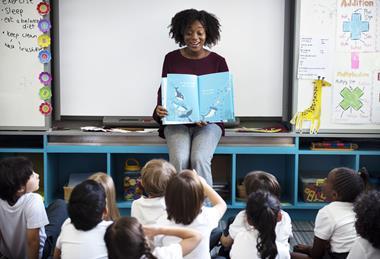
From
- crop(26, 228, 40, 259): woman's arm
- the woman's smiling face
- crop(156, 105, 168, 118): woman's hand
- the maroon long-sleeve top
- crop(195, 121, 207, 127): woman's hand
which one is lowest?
crop(26, 228, 40, 259): woman's arm

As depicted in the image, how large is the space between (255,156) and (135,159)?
0.93m

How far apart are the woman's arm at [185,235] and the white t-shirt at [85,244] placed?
17 cm

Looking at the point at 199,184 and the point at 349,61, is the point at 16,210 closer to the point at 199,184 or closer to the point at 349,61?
the point at 199,184

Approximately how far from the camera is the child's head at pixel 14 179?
6.64ft

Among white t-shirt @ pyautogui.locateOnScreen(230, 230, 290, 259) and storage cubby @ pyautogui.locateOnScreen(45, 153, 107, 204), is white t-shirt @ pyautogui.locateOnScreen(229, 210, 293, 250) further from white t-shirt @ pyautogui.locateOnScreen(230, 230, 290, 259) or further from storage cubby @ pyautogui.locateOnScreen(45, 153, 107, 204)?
storage cubby @ pyautogui.locateOnScreen(45, 153, 107, 204)

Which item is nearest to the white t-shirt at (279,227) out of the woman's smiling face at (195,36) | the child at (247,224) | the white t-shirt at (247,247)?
the child at (247,224)

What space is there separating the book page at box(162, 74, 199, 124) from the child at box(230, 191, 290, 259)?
49.2 inches

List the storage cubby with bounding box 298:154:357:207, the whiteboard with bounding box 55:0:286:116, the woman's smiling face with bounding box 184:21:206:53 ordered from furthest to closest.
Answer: the storage cubby with bounding box 298:154:357:207 < the whiteboard with bounding box 55:0:286:116 < the woman's smiling face with bounding box 184:21:206:53

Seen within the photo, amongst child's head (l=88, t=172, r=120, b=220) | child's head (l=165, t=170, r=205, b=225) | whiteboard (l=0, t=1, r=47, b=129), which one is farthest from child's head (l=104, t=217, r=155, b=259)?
whiteboard (l=0, t=1, r=47, b=129)

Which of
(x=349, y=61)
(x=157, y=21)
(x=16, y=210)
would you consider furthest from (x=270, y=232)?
(x=157, y=21)

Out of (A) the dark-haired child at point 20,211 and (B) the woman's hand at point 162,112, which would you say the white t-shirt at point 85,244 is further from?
(B) the woman's hand at point 162,112

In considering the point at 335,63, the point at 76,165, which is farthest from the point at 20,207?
the point at 335,63

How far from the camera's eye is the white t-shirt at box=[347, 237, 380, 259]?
5.42 ft

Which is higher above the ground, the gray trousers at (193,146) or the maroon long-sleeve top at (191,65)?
the maroon long-sleeve top at (191,65)
